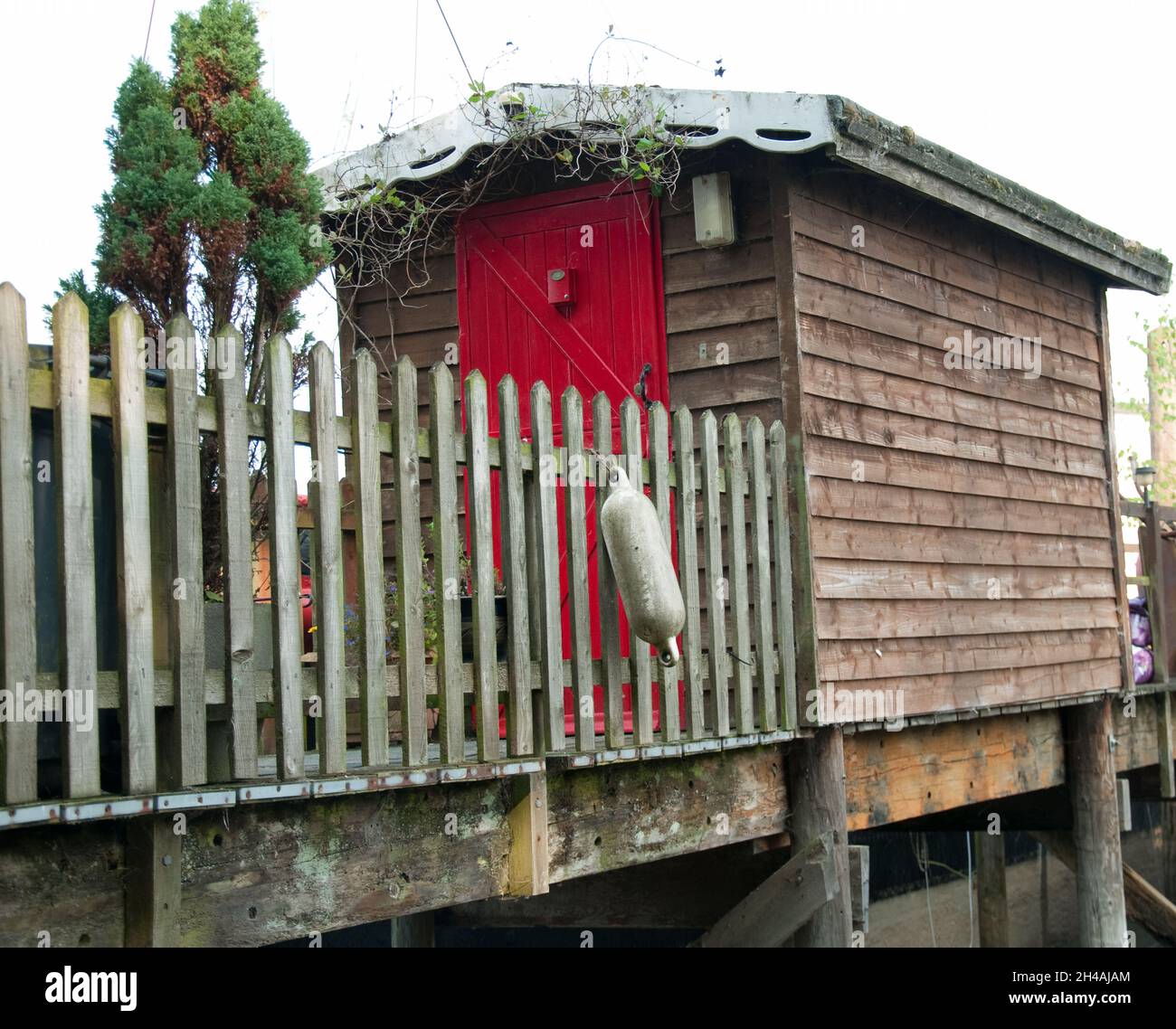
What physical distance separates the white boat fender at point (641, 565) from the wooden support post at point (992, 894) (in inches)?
343

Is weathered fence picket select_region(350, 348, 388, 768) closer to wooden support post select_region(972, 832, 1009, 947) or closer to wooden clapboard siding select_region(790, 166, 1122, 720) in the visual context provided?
wooden clapboard siding select_region(790, 166, 1122, 720)

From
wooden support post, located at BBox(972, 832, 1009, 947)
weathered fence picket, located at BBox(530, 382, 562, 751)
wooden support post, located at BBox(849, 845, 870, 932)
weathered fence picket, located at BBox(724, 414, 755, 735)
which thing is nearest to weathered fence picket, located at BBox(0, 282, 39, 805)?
weathered fence picket, located at BBox(530, 382, 562, 751)

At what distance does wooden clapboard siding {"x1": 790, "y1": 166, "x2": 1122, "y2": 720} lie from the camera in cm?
645

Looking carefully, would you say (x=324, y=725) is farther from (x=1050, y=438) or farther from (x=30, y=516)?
(x=1050, y=438)

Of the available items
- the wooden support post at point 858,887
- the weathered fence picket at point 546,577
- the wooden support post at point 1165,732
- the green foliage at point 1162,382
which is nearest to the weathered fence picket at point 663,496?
the weathered fence picket at point 546,577

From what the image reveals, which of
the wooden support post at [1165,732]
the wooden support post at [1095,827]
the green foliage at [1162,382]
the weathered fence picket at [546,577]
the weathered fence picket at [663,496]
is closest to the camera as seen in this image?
the weathered fence picket at [546,577]

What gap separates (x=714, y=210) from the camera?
6.39 meters

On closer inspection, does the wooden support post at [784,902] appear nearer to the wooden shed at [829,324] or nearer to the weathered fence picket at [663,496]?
the wooden shed at [829,324]

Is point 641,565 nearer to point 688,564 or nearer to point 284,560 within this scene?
point 688,564

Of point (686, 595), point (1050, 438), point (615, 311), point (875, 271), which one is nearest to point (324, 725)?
point (686, 595)

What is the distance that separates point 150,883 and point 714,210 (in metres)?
4.10

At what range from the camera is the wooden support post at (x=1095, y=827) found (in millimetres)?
8617

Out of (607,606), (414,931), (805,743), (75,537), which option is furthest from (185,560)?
(414,931)
